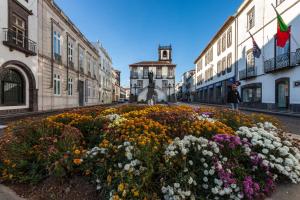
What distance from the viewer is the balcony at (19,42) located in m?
11.8

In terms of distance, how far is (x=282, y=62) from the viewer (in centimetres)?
1578

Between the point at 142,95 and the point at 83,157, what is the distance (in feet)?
147

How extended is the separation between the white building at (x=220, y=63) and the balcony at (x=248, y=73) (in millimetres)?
Result: 2684

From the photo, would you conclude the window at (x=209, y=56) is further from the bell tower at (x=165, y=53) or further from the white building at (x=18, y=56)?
the white building at (x=18, y=56)

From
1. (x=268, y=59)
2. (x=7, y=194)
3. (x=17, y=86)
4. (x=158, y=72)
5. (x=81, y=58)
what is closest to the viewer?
(x=7, y=194)

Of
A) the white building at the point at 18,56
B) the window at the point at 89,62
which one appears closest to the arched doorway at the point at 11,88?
the white building at the point at 18,56

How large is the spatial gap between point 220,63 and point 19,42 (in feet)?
90.9

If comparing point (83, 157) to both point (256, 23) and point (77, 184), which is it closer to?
point (77, 184)

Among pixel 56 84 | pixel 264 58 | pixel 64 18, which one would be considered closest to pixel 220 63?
pixel 264 58

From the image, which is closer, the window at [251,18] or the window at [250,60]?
the window at [251,18]

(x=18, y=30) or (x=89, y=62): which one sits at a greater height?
(x=89, y=62)

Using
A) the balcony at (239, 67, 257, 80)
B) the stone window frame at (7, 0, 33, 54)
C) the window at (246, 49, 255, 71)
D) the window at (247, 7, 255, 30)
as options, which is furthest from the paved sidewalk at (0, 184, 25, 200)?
the window at (247, 7, 255, 30)

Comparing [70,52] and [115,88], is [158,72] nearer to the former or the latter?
[115,88]

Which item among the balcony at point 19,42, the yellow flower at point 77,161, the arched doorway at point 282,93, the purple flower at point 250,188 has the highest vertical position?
the balcony at point 19,42
